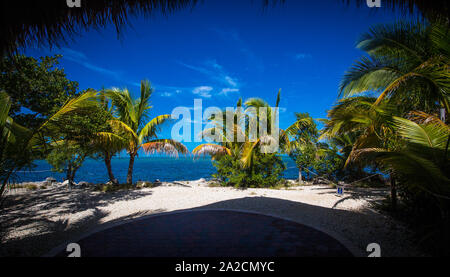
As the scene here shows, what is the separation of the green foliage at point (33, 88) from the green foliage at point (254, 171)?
7.21 m

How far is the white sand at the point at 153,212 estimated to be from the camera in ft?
11.0

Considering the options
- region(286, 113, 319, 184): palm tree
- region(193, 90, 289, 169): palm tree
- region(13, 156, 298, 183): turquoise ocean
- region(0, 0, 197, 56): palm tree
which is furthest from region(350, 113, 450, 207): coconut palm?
region(286, 113, 319, 184): palm tree

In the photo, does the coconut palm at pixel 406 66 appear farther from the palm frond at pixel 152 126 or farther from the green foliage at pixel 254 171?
the palm frond at pixel 152 126

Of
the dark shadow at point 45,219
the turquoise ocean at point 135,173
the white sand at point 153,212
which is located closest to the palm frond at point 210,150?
the turquoise ocean at point 135,173

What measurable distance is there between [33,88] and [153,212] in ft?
16.3

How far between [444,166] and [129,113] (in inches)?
433

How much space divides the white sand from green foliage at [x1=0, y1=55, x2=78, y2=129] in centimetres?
266

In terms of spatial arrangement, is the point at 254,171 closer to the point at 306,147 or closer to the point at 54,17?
the point at 306,147

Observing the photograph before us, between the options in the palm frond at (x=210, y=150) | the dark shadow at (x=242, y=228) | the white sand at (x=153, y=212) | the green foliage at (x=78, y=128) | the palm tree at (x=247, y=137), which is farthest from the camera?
the palm frond at (x=210, y=150)

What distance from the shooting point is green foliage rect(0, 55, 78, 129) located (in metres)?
4.61

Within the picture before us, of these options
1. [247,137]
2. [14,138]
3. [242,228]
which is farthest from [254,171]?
[14,138]
